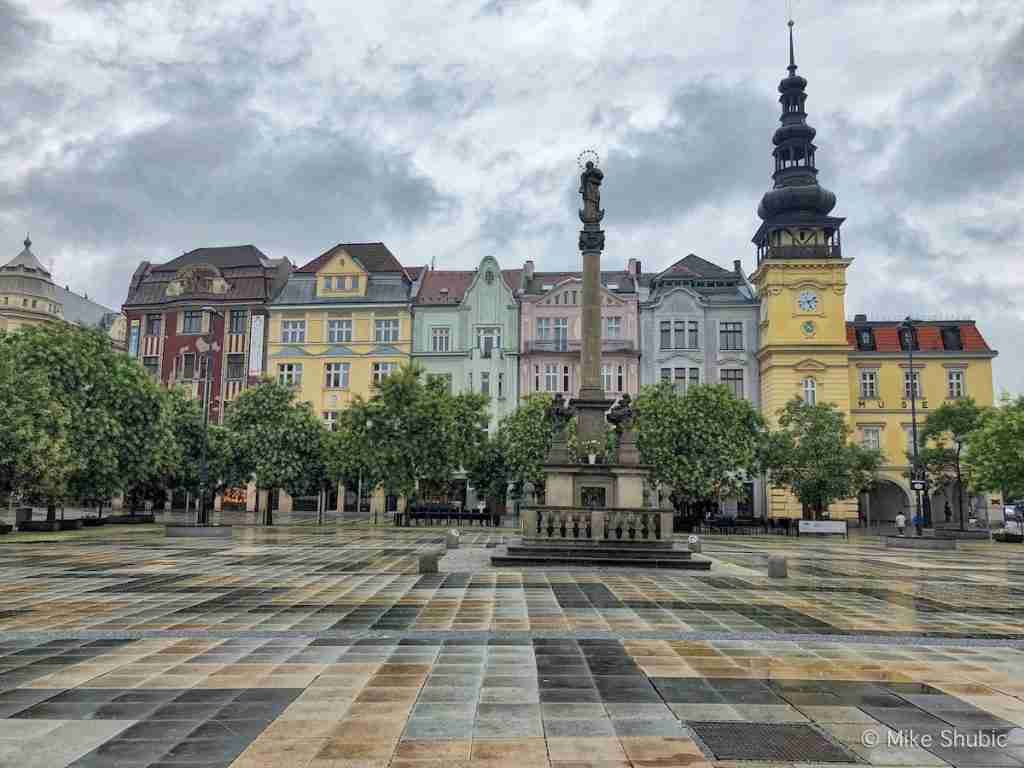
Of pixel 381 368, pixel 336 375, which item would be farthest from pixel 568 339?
pixel 336 375

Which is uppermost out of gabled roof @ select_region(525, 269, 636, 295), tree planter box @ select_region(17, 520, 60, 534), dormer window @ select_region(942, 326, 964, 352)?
gabled roof @ select_region(525, 269, 636, 295)

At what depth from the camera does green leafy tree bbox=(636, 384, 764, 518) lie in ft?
136

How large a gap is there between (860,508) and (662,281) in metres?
21.7

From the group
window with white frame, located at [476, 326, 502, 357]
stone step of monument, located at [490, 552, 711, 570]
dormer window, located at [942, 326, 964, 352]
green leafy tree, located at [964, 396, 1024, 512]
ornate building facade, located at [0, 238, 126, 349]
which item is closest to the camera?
stone step of monument, located at [490, 552, 711, 570]

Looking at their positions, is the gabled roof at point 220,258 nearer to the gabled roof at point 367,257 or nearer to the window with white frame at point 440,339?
the gabled roof at point 367,257

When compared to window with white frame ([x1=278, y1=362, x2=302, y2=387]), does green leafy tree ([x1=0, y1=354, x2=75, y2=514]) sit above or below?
below

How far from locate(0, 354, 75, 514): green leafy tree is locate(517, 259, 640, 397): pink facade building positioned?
29.6 metres

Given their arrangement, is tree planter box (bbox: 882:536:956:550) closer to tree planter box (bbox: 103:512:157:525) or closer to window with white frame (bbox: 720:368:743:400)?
window with white frame (bbox: 720:368:743:400)

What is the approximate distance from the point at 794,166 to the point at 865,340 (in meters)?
13.4

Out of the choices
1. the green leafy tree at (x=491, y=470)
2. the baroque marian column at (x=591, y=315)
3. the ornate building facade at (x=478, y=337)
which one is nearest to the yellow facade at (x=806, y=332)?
the ornate building facade at (x=478, y=337)

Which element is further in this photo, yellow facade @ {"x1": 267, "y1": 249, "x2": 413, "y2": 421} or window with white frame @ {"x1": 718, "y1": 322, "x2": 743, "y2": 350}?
yellow facade @ {"x1": 267, "y1": 249, "x2": 413, "y2": 421}

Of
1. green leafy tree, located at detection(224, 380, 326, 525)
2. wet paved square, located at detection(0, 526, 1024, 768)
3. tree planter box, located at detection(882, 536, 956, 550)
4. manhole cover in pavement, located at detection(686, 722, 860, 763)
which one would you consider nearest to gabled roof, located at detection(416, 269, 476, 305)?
green leafy tree, located at detection(224, 380, 326, 525)

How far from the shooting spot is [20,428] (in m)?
29.2

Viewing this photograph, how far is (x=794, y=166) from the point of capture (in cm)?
5525
